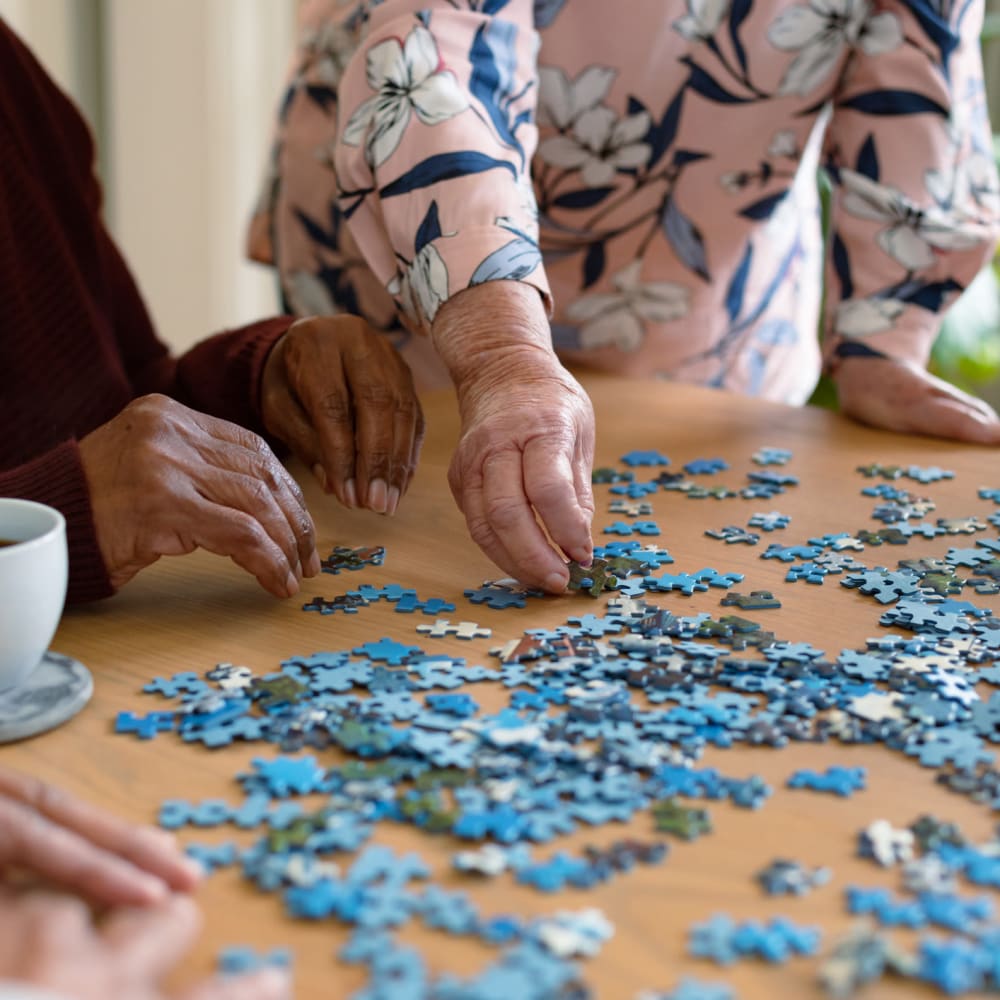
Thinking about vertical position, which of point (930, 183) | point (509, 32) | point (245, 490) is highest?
point (509, 32)

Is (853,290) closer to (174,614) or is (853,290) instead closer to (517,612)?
(517,612)

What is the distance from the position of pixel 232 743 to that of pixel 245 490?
341 millimetres

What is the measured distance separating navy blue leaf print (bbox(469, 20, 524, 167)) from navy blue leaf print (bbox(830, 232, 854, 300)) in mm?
679

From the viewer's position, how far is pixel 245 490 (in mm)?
1229

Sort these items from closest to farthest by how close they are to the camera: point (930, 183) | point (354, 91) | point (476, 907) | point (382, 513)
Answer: point (476, 907)
point (382, 513)
point (354, 91)
point (930, 183)

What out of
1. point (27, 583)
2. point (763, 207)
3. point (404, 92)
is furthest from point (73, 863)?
point (763, 207)

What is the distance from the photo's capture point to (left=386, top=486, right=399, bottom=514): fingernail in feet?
4.91

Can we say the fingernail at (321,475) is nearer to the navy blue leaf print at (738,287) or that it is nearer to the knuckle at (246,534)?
the knuckle at (246,534)

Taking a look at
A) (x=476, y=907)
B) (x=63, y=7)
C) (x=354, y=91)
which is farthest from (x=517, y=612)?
(x=63, y=7)

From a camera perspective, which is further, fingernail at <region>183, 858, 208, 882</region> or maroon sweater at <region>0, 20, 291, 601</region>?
maroon sweater at <region>0, 20, 291, 601</region>

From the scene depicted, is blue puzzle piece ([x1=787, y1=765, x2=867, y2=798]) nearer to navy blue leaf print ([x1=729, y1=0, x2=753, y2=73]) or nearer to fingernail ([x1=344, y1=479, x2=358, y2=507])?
fingernail ([x1=344, y1=479, x2=358, y2=507])

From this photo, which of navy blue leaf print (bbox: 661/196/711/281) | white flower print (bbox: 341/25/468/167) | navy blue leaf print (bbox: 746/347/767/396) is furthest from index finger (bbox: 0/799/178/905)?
navy blue leaf print (bbox: 746/347/767/396)

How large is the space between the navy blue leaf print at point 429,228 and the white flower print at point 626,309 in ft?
1.89

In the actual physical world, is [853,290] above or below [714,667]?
above
